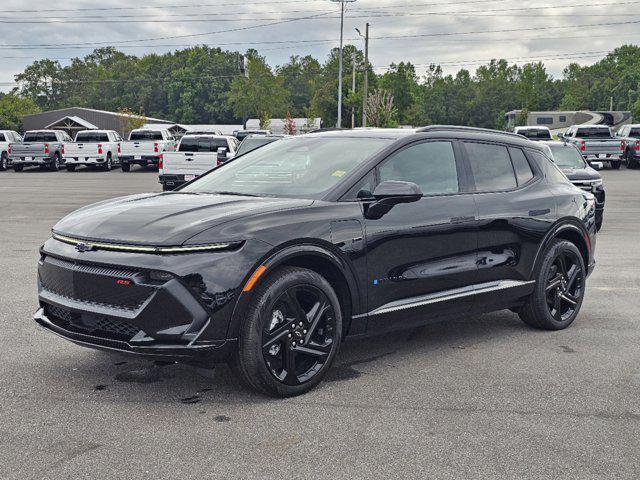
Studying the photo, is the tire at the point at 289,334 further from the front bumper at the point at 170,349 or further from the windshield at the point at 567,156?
the windshield at the point at 567,156

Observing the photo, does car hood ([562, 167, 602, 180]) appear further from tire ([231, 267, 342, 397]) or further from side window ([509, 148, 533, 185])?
tire ([231, 267, 342, 397])

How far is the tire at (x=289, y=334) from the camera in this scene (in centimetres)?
452

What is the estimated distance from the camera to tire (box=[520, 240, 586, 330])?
6492 millimetres

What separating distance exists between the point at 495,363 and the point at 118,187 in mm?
21943

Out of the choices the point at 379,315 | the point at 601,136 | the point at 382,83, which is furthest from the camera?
the point at 382,83

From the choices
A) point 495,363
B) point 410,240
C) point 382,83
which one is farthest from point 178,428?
point 382,83

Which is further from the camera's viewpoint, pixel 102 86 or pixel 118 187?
pixel 102 86

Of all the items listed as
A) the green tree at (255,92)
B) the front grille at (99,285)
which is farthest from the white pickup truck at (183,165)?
the green tree at (255,92)

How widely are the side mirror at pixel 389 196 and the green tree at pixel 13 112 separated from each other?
96.9 metres

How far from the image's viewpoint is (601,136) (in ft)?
118

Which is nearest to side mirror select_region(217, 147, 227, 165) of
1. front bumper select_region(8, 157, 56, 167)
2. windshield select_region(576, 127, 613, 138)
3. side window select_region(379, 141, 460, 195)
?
side window select_region(379, 141, 460, 195)

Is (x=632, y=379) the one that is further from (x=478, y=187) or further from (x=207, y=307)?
(x=207, y=307)

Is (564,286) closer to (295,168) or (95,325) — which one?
(295,168)

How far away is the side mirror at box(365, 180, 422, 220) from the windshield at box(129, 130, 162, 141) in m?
33.2
